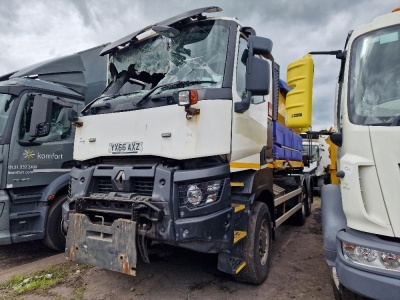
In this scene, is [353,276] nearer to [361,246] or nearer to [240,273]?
[361,246]

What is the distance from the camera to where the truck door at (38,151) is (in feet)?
15.1

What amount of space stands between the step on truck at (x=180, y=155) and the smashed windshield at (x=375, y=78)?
0.88m

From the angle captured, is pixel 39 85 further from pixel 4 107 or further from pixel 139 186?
pixel 139 186

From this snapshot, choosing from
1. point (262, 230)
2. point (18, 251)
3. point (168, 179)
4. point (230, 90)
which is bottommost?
point (18, 251)

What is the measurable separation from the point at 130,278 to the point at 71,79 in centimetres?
402

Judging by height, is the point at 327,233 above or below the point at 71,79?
below

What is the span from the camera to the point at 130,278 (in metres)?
3.63

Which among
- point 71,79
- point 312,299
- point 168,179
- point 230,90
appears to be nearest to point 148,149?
point 168,179

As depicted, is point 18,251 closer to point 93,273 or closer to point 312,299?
point 93,273

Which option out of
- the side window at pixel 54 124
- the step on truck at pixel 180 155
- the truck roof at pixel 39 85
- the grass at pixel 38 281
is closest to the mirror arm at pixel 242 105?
the step on truck at pixel 180 155

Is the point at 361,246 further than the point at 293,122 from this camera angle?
No

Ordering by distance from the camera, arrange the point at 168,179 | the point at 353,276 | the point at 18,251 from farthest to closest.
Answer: the point at 18,251, the point at 168,179, the point at 353,276

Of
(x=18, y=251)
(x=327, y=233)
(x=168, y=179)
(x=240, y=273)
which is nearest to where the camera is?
(x=327, y=233)

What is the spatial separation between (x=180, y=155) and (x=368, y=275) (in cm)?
174
